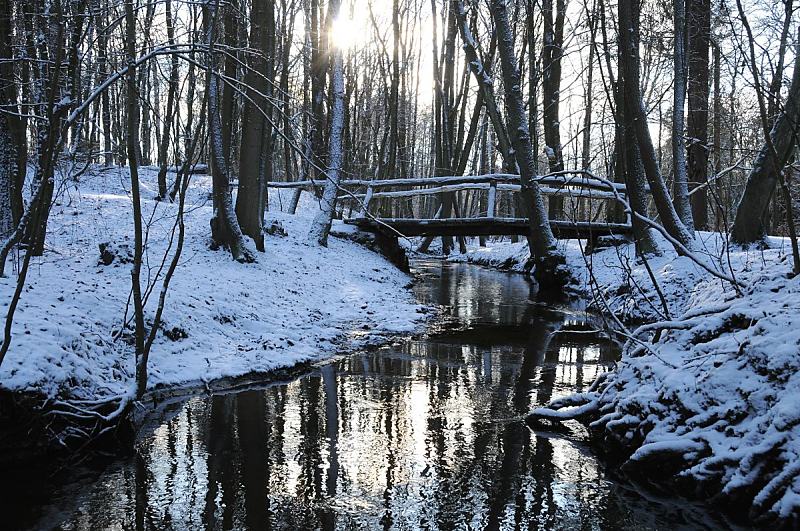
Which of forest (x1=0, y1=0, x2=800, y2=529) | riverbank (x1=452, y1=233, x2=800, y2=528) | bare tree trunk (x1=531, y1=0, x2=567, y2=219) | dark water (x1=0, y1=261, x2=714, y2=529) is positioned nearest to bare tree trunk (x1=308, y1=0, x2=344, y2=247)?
forest (x1=0, y1=0, x2=800, y2=529)

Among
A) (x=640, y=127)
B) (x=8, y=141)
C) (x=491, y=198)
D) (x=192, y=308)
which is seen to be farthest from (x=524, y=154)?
(x=8, y=141)

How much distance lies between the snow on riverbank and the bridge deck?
1.93 m

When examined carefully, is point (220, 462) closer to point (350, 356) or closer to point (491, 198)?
point (350, 356)

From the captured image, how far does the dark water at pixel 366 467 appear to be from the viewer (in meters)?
3.77

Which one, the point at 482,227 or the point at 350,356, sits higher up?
the point at 482,227

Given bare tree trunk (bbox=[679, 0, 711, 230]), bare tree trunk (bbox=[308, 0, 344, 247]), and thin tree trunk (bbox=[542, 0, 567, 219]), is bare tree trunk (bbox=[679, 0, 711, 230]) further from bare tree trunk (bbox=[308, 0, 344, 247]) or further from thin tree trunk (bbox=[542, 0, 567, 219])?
bare tree trunk (bbox=[308, 0, 344, 247])

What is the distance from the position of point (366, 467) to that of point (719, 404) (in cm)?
255

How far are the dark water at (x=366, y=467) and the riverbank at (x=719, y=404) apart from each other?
0.29m

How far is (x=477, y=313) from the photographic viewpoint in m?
11.9

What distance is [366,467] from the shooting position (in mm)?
4496

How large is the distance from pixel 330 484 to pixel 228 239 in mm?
7675

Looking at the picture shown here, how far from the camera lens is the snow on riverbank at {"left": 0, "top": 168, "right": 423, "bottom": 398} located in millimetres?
5117

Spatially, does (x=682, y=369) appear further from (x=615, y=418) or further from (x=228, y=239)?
(x=228, y=239)

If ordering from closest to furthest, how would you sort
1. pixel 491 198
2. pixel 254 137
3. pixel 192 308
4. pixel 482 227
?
pixel 192 308, pixel 254 137, pixel 491 198, pixel 482 227
